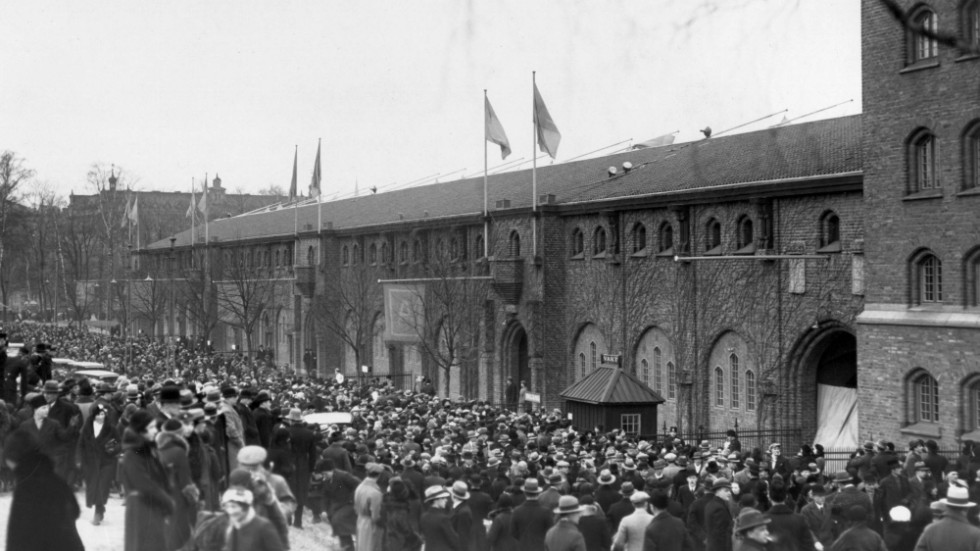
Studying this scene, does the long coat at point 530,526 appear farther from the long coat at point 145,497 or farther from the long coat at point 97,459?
the long coat at point 97,459

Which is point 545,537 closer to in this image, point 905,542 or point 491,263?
point 905,542

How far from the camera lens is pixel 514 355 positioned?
156 feet

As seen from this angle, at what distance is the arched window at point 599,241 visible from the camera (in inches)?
1697

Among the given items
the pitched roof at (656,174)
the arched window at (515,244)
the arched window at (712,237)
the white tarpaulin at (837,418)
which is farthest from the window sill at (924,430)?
the arched window at (515,244)

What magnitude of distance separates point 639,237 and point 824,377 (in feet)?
31.8

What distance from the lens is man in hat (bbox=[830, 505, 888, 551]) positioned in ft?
35.0

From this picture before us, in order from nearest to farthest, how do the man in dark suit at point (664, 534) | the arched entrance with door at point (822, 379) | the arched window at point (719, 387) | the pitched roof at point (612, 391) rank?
the man in dark suit at point (664, 534)
the pitched roof at point (612, 391)
the arched entrance with door at point (822, 379)
the arched window at point (719, 387)

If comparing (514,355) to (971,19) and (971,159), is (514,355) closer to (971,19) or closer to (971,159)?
(971,159)

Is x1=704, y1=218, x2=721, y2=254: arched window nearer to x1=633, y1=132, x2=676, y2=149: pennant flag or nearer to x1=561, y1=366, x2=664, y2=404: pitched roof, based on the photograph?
x1=561, y1=366, x2=664, y2=404: pitched roof

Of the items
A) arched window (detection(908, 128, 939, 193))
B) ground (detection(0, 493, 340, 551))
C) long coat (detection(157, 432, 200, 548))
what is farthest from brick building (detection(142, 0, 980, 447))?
long coat (detection(157, 432, 200, 548))

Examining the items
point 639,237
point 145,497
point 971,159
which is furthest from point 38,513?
point 639,237

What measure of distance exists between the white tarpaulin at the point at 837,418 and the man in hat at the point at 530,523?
2056 centimetres

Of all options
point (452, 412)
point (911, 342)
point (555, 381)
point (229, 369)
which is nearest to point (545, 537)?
point (452, 412)

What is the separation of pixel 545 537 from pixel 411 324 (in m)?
38.6
